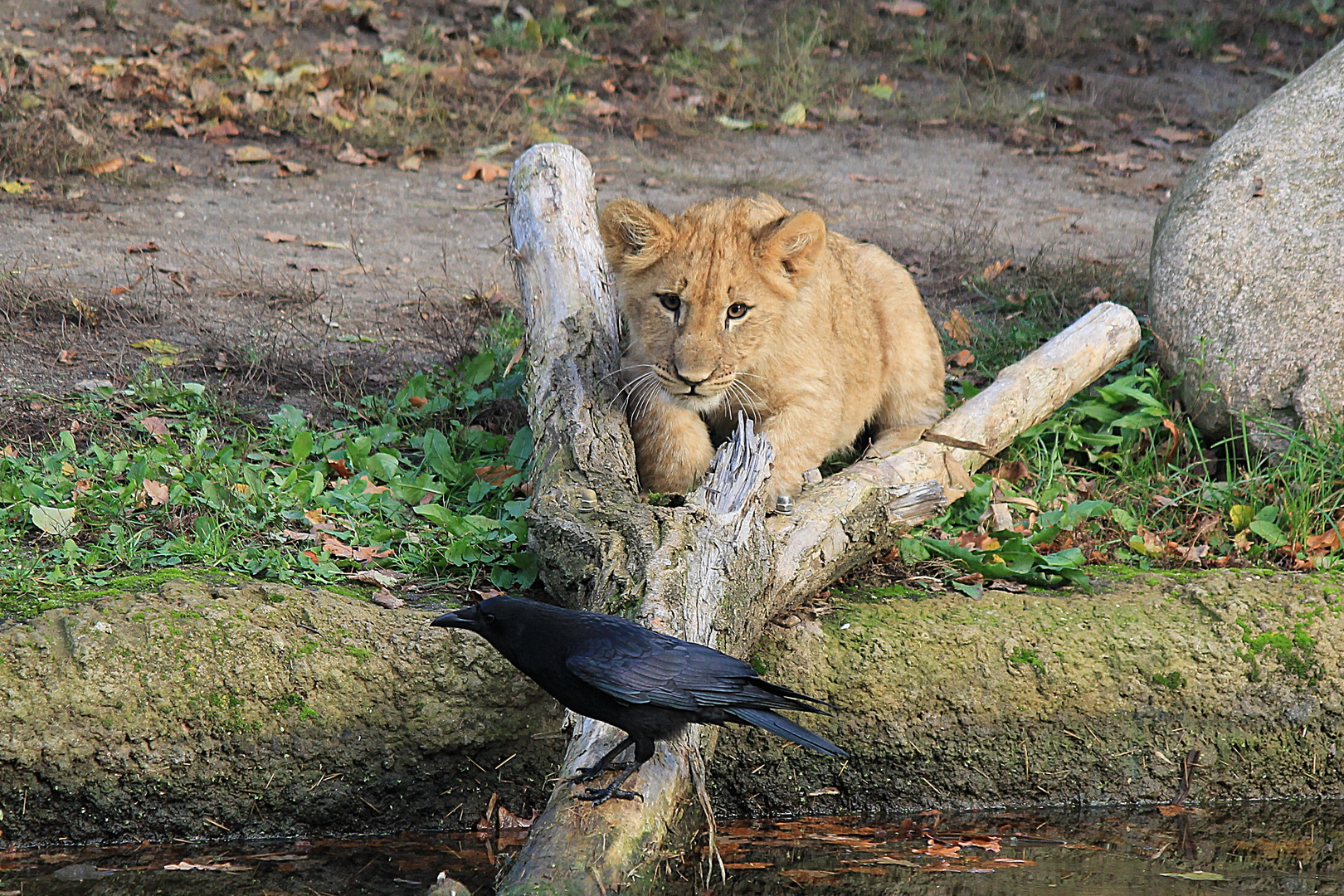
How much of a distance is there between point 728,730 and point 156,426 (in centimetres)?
326

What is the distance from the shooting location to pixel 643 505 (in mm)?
4461

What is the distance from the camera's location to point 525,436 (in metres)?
5.84

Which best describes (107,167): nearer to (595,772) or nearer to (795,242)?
(795,242)

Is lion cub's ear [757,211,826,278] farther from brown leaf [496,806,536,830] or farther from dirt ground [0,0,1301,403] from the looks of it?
brown leaf [496,806,536,830]

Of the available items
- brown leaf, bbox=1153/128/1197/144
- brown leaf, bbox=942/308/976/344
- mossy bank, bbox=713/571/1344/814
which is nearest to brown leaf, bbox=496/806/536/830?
mossy bank, bbox=713/571/1344/814

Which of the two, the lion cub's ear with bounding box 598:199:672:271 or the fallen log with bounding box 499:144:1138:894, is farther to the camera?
the lion cub's ear with bounding box 598:199:672:271

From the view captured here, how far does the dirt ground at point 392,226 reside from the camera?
265 inches

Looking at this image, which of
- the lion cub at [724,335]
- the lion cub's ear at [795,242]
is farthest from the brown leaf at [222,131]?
the lion cub's ear at [795,242]

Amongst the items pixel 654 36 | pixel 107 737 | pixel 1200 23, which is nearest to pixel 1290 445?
pixel 107 737

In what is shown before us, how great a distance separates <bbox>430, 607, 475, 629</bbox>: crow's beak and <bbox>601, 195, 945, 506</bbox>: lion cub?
4.90 feet

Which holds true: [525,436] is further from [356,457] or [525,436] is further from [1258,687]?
[1258,687]

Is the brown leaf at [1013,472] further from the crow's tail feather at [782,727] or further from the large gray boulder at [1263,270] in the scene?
the crow's tail feather at [782,727]

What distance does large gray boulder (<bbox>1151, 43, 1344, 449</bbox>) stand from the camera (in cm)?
597

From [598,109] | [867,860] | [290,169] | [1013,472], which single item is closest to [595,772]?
[867,860]
